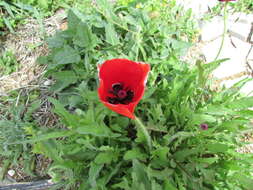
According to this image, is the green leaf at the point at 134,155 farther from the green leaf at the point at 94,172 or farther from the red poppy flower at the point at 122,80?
the red poppy flower at the point at 122,80

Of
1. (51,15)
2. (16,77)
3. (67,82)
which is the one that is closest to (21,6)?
(51,15)

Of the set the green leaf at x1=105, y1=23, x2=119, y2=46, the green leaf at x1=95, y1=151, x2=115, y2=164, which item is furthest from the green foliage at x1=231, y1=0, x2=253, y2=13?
the green leaf at x1=95, y1=151, x2=115, y2=164

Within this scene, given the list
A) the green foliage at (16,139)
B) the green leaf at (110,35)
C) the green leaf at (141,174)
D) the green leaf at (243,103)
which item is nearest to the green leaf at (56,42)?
the green leaf at (110,35)

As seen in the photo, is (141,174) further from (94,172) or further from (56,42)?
(56,42)

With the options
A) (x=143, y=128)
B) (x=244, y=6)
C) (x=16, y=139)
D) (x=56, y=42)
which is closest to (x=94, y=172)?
(x=143, y=128)

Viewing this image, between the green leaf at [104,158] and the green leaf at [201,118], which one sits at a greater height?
the green leaf at [201,118]

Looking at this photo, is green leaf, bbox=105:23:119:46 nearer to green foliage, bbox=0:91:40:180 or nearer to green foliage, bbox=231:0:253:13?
green foliage, bbox=0:91:40:180
